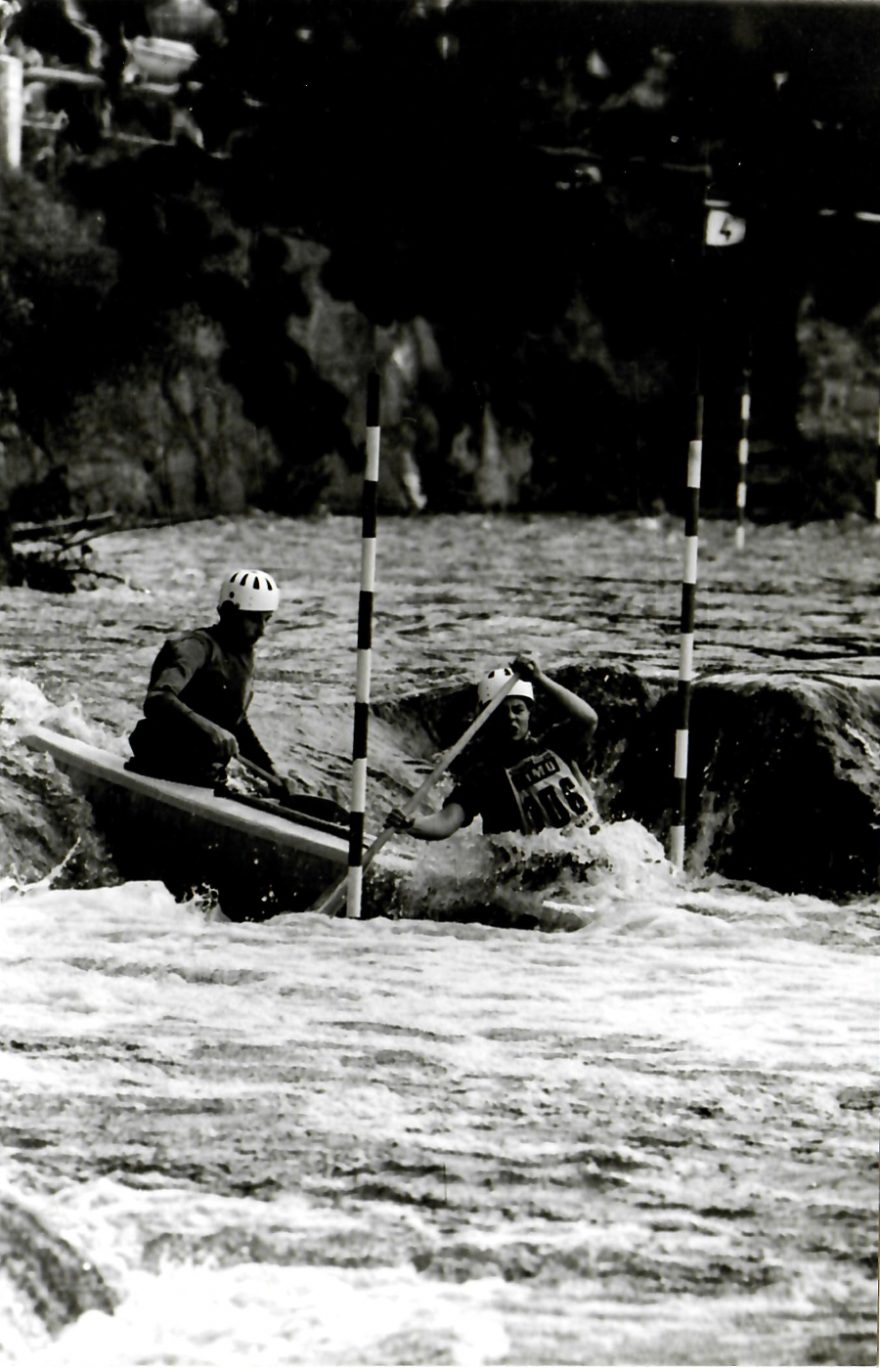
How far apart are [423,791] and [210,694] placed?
393 mm

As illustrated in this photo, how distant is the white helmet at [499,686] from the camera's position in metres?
2.46

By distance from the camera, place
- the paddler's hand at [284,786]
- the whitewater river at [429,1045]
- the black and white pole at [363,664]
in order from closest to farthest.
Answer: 1. the whitewater river at [429,1045]
2. the black and white pole at [363,664]
3. the paddler's hand at [284,786]

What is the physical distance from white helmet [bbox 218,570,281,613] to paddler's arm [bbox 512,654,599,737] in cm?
42

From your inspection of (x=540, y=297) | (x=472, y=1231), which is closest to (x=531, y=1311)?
(x=472, y=1231)

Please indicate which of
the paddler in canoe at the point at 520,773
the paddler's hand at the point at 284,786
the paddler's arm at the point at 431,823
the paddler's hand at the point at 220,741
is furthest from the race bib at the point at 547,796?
the paddler's hand at the point at 220,741

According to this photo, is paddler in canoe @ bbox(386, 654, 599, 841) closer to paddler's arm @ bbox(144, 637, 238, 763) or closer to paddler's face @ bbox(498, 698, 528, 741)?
paddler's face @ bbox(498, 698, 528, 741)

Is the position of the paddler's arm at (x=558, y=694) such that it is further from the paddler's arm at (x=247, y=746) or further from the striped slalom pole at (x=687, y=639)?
the paddler's arm at (x=247, y=746)

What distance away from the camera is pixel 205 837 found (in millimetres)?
2449

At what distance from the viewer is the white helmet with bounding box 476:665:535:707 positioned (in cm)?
246

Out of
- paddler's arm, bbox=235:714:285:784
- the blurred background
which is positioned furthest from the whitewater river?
the blurred background

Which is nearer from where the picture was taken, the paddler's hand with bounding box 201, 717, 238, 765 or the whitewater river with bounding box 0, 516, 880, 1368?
the whitewater river with bounding box 0, 516, 880, 1368

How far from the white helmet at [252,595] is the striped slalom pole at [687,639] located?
2.23 ft

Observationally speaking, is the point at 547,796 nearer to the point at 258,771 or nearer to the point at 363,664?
the point at 363,664

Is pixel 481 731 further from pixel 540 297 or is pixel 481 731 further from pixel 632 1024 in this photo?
pixel 540 297
